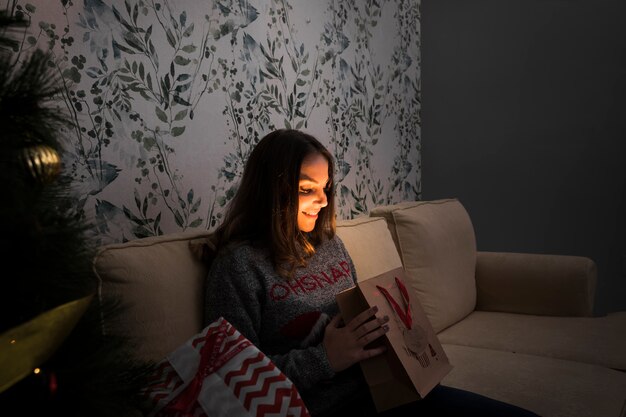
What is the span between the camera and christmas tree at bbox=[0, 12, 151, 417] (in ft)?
1.60

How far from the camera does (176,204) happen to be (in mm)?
1492

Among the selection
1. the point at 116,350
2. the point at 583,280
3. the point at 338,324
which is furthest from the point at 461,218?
the point at 116,350

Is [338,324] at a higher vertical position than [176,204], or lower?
lower

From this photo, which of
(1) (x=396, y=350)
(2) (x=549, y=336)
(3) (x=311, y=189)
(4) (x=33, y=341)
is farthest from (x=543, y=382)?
(4) (x=33, y=341)

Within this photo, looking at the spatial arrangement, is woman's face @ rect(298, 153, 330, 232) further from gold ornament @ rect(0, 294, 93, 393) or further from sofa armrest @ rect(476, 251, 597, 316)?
sofa armrest @ rect(476, 251, 597, 316)

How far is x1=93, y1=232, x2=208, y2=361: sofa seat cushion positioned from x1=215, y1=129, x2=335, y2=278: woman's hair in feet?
0.49

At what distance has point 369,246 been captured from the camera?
5.67ft

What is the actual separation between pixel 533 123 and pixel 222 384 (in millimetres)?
2792

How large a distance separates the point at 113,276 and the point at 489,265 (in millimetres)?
1683

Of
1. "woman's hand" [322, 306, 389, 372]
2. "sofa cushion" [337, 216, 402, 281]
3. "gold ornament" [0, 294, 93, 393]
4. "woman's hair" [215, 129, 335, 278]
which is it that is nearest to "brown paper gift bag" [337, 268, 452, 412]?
"woman's hand" [322, 306, 389, 372]

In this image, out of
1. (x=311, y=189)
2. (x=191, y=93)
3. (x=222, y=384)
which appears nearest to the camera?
(x=222, y=384)

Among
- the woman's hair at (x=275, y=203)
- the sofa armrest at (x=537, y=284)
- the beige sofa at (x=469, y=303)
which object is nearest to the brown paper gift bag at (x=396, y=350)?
the woman's hair at (x=275, y=203)

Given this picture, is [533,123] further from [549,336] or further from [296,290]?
[296,290]

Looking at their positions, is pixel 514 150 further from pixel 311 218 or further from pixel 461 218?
pixel 311 218
